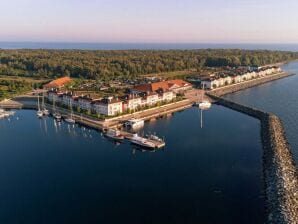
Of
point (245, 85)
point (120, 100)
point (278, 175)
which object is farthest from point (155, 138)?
point (245, 85)

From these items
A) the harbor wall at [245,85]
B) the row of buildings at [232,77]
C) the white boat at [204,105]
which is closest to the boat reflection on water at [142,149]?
the white boat at [204,105]

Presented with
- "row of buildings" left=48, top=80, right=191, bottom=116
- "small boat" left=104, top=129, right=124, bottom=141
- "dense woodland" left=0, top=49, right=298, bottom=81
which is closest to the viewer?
"small boat" left=104, top=129, right=124, bottom=141

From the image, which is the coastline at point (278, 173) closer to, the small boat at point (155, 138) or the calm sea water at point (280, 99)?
the calm sea water at point (280, 99)

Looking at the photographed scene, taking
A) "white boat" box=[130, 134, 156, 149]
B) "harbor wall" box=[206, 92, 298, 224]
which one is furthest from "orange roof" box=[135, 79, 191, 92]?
"white boat" box=[130, 134, 156, 149]

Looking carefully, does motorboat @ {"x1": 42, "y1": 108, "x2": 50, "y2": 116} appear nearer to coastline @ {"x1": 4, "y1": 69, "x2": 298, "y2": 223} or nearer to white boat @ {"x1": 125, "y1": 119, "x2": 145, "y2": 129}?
coastline @ {"x1": 4, "y1": 69, "x2": 298, "y2": 223}

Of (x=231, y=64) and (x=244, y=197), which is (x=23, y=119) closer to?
(x=244, y=197)

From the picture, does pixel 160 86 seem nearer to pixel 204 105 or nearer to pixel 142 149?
pixel 204 105
